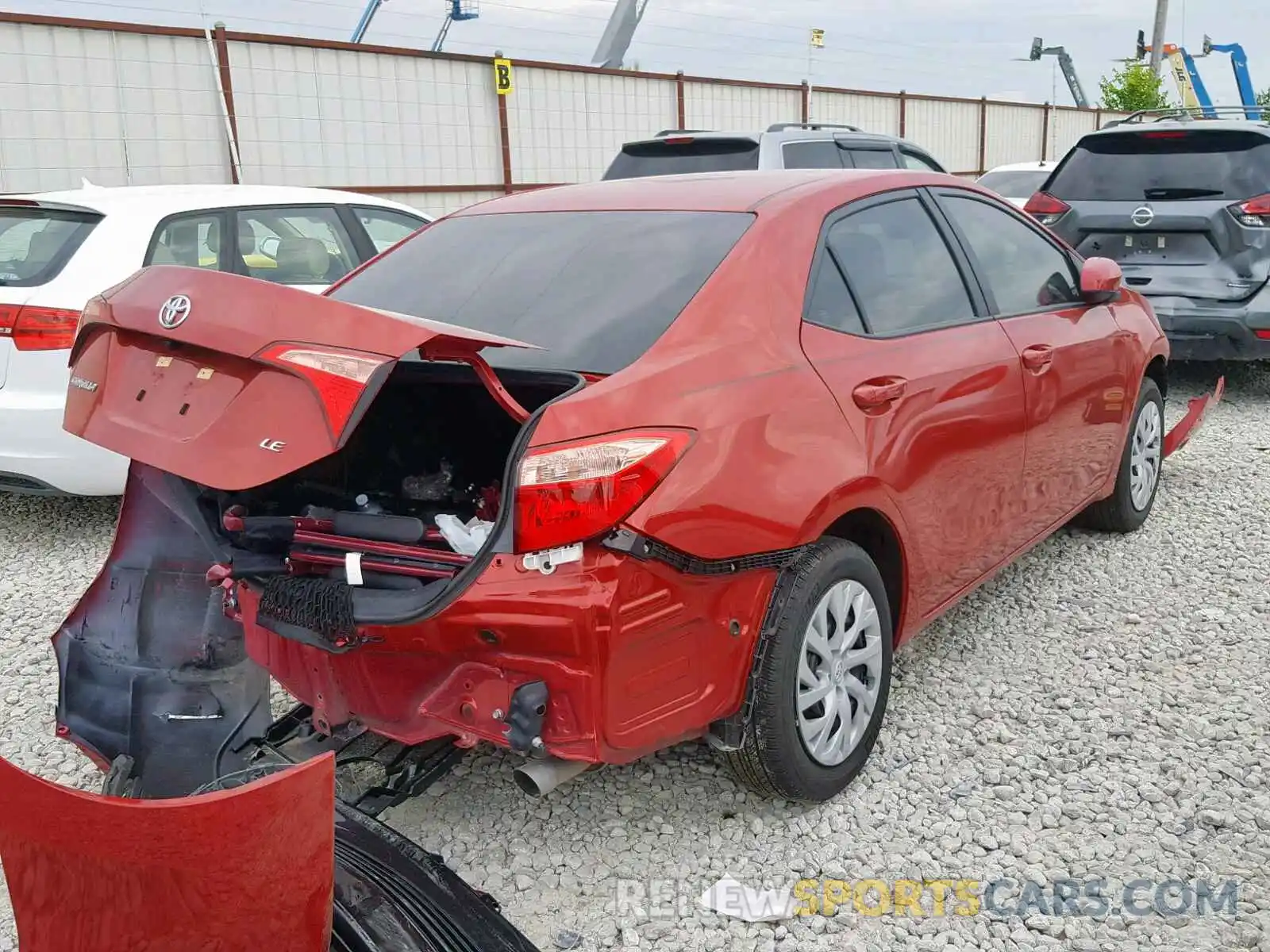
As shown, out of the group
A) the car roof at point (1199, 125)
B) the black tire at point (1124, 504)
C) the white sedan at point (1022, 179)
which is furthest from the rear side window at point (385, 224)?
the white sedan at point (1022, 179)

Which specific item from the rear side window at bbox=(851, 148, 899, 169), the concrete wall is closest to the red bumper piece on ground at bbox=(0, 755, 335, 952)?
the rear side window at bbox=(851, 148, 899, 169)

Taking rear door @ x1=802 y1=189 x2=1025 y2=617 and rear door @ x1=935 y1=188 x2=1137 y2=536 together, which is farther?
rear door @ x1=935 y1=188 x2=1137 y2=536

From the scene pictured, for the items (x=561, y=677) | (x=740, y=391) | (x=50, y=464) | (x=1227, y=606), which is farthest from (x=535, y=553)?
(x=50, y=464)

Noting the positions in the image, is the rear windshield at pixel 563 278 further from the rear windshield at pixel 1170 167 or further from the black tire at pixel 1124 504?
the rear windshield at pixel 1170 167

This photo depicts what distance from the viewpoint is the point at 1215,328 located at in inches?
289

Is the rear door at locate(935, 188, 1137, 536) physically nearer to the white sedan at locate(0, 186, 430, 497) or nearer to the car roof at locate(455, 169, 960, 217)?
the car roof at locate(455, 169, 960, 217)

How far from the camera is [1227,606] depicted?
439 cm

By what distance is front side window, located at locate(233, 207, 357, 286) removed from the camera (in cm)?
594

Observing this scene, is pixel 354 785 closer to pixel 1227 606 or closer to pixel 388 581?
pixel 388 581

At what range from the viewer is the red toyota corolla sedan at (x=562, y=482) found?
240cm

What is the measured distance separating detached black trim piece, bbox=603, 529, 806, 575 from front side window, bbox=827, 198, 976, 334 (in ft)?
2.75

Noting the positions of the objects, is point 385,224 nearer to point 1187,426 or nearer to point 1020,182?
point 1187,426

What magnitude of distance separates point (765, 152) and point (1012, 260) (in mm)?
4386

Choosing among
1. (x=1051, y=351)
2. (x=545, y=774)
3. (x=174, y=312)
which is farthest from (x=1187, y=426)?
(x=174, y=312)
